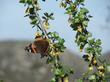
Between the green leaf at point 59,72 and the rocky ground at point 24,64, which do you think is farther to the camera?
the rocky ground at point 24,64

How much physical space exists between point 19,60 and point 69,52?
680 centimetres

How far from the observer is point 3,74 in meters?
45.2

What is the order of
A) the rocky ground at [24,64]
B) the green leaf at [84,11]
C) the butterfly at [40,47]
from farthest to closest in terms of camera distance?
1. the rocky ground at [24,64]
2. the green leaf at [84,11]
3. the butterfly at [40,47]

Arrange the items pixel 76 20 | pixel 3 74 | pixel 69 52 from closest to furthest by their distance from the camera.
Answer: pixel 76 20 < pixel 3 74 < pixel 69 52

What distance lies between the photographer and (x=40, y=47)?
5.15 meters

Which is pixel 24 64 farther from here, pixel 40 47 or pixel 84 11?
pixel 40 47

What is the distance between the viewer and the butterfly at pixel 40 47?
5.16 metres

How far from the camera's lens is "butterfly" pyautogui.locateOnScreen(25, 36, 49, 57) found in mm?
5160

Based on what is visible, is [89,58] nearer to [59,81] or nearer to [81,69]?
[59,81]

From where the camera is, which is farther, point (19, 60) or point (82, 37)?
point (19, 60)

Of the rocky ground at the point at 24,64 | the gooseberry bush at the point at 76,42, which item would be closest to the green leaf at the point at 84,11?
the gooseberry bush at the point at 76,42

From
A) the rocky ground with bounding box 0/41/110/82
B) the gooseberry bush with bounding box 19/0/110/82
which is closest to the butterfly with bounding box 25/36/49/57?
the gooseberry bush with bounding box 19/0/110/82

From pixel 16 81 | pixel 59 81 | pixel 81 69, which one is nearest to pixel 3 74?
pixel 16 81

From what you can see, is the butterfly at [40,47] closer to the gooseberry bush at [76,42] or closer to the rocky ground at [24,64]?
the gooseberry bush at [76,42]
